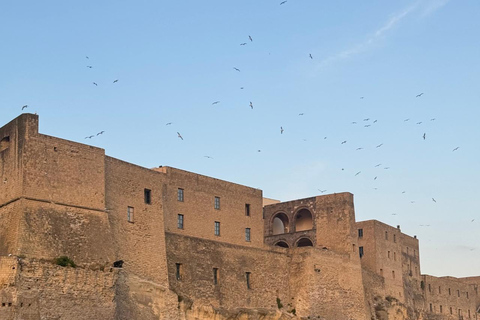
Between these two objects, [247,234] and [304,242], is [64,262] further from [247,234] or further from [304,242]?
[304,242]

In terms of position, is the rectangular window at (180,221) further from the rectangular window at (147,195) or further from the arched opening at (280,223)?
the arched opening at (280,223)

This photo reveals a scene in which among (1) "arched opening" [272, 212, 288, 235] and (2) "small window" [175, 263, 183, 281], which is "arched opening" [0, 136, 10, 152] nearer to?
(2) "small window" [175, 263, 183, 281]

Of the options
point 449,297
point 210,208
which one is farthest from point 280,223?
point 449,297

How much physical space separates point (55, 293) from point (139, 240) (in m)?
9.17

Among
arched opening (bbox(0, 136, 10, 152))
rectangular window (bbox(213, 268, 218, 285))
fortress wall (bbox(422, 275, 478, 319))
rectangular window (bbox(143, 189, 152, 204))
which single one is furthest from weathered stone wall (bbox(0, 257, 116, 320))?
fortress wall (bbox(422, 275, 478, 319))

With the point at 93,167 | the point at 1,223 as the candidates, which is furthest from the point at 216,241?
the point at 1,223

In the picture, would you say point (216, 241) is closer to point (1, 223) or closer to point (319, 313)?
point (319, 313)

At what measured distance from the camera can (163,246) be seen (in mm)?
47719

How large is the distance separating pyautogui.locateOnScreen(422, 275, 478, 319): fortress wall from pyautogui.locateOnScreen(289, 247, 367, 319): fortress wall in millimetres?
21223

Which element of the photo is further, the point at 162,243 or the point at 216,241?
the point at 216,241

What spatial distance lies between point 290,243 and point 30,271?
34.7 metres

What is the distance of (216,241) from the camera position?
175ft

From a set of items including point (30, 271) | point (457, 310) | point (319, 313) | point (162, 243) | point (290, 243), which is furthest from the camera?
point (457, 310)

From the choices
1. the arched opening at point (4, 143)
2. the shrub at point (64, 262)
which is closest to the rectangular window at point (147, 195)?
the shrub at point (64, 262)
